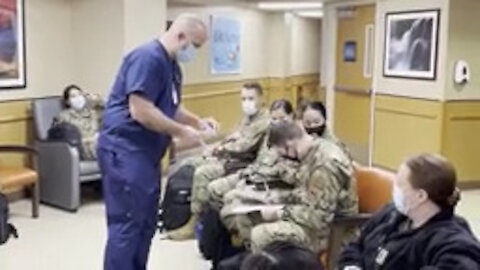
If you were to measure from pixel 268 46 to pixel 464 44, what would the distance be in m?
5.19

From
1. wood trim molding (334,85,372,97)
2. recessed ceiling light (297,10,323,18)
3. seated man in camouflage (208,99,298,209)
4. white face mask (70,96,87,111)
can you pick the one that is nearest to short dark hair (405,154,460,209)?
seated man in camouflage (208,99,298,209)

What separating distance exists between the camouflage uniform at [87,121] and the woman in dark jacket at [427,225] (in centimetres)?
392

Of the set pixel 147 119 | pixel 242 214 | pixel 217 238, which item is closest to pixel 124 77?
pixel 147 119

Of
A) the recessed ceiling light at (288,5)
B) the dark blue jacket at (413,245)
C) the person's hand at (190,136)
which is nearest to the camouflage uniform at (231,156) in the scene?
the person's hand at (190,136)

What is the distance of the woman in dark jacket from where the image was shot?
1929 millimetres

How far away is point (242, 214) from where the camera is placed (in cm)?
344

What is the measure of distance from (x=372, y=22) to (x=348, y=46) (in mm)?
674

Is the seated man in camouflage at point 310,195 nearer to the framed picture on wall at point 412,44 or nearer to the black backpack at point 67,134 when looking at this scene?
the black backpack at point 67,134

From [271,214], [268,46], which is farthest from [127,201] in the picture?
[268,46]

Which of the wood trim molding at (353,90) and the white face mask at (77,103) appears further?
the wood trim molding at (353,90)

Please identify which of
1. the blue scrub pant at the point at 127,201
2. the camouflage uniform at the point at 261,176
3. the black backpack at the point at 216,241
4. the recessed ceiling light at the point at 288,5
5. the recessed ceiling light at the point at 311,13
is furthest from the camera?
the recessed ceiling light at the point at 311,13

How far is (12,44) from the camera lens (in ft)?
19.1

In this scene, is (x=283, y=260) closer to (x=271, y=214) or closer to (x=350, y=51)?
(x=271, y=214)

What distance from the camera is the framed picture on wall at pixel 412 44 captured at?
665 centimetres
